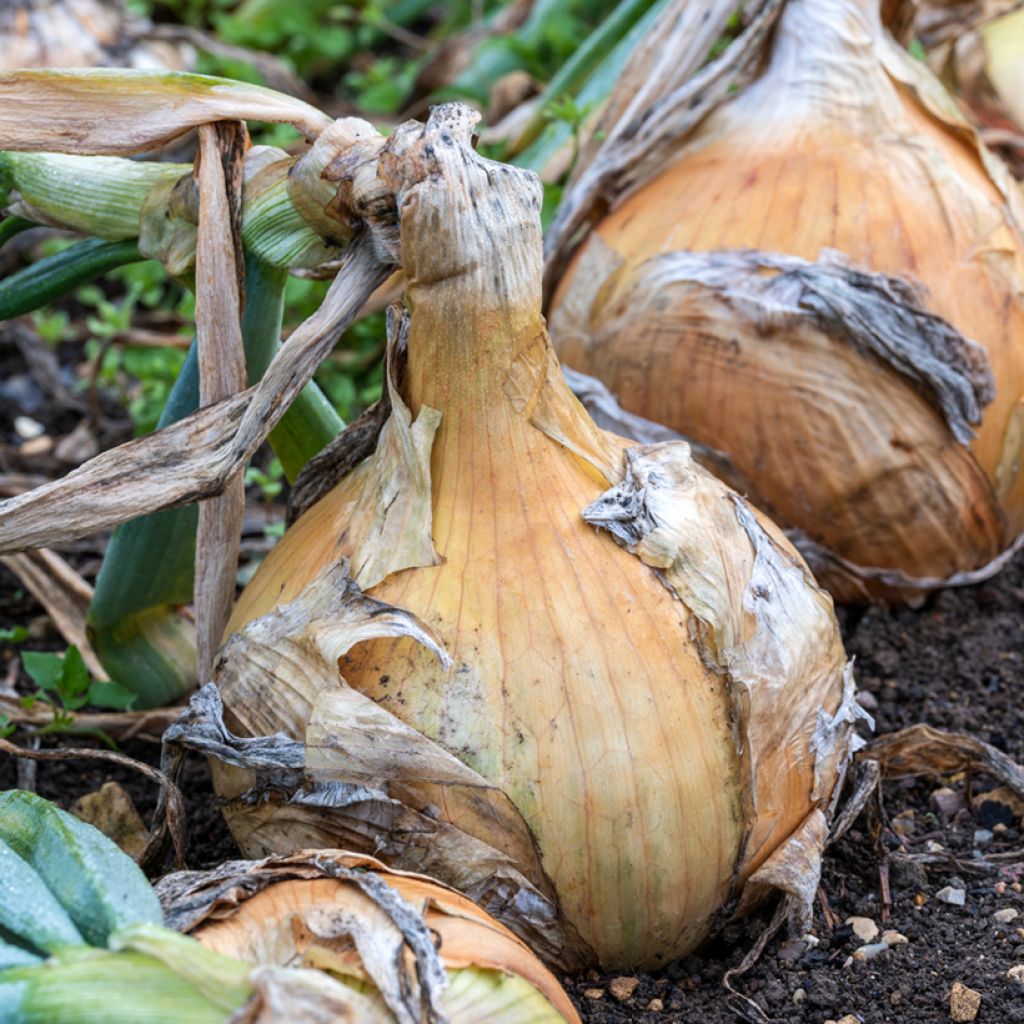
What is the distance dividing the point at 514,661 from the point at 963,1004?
48 cm

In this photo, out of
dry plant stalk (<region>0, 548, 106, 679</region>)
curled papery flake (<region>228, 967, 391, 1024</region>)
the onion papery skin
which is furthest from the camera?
dry plant stalk (<region>0, 548, 106, 679</region>)

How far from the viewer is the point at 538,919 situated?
3.99 ft

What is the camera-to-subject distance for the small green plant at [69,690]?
5.33 ft

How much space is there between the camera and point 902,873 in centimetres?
145

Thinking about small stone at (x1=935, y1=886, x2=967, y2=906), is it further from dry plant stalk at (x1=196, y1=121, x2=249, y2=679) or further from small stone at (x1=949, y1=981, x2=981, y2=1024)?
dry plant stalk at (x1=196, y1=121, x2=249, y2=679)

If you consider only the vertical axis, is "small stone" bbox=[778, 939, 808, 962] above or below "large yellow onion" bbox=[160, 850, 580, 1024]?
below

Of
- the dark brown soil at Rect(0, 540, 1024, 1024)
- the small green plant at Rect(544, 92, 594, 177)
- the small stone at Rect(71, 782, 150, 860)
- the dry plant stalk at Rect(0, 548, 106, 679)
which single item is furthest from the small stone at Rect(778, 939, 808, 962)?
the small green plant at Rect(544, 92, 594, 177)

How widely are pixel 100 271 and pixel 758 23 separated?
1054 millimetres

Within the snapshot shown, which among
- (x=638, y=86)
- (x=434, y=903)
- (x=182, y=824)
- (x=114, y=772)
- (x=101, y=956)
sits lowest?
(x=114, y=772)

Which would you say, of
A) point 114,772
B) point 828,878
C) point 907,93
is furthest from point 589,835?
point 907,93

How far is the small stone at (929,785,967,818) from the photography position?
1576 mm

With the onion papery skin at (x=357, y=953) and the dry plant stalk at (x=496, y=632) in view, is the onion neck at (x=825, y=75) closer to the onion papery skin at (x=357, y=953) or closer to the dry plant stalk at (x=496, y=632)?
the dry plant stalk at (x=496, y=632)

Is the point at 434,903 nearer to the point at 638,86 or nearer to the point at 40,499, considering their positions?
the point at 40,499

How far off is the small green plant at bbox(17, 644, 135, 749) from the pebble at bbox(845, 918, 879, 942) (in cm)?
80
